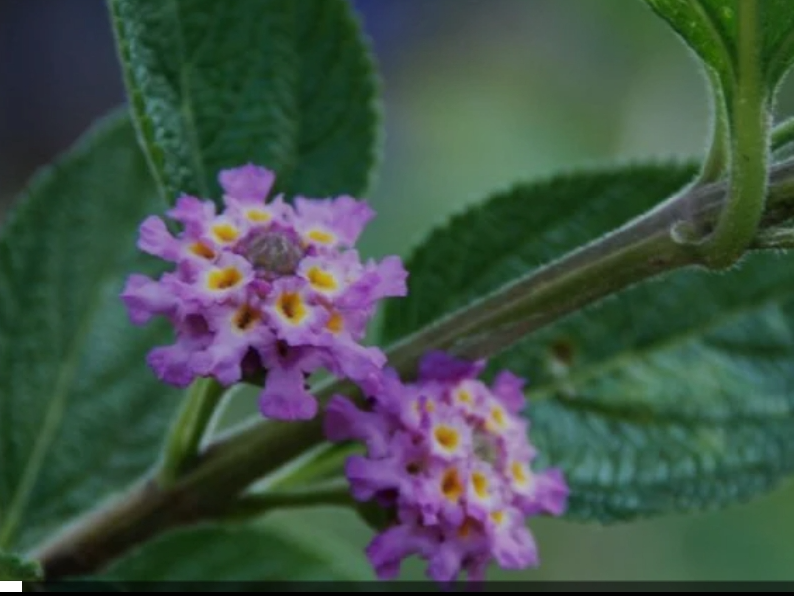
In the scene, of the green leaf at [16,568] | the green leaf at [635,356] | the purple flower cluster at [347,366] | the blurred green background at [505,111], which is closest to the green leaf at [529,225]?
the green leaf at [635,356]

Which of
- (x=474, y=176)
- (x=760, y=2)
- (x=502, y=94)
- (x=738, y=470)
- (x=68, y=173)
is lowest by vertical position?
(x=738, y=470)

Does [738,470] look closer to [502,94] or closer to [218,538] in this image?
[218,538]

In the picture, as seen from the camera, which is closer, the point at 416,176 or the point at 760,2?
the point at 760,2

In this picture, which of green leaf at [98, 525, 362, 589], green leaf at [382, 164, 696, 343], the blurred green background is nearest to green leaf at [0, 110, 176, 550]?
green leaf at [98, 525, 362, 589]

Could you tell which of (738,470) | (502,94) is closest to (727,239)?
(738,470)

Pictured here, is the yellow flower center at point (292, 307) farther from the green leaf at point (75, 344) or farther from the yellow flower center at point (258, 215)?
the green leaf at point (75, 344)

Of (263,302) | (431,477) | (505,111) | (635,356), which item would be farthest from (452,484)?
(505,111)

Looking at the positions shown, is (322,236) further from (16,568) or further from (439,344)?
(16,568)
